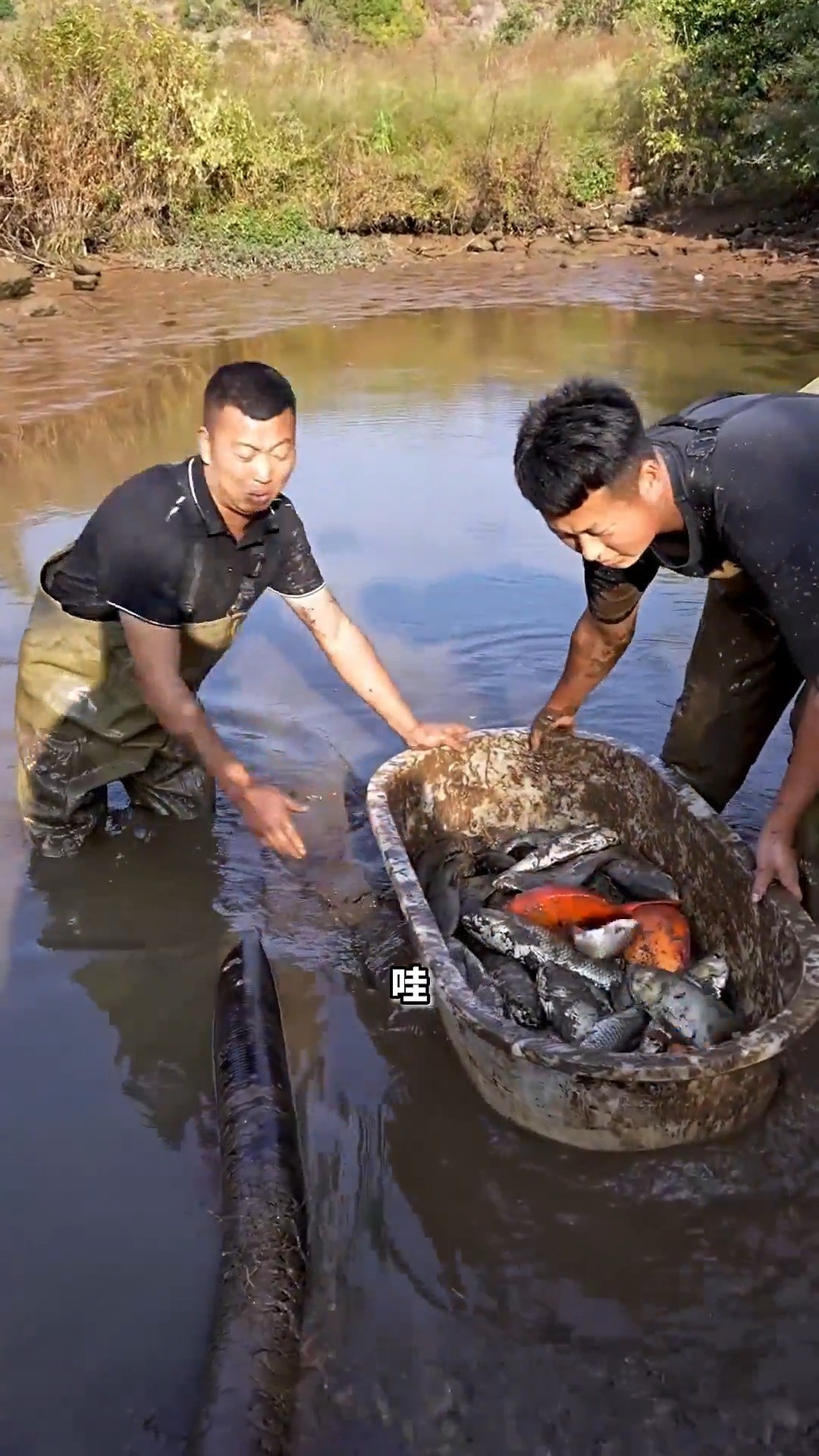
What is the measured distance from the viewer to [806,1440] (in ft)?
7.77

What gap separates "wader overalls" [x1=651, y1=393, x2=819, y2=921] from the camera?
12.3 feet

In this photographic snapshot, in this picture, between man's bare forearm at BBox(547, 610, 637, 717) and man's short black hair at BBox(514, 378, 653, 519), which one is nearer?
man's short black hair at BBox(514, 378, 653, 519)

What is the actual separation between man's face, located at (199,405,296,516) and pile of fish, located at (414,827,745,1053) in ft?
Result: 4.52

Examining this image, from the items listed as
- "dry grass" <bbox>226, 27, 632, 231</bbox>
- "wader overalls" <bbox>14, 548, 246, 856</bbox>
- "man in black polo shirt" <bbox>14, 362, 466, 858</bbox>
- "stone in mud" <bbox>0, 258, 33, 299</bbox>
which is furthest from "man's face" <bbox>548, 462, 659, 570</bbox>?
"dry grass" <bbox>226, 27, 632, 231</bbox>

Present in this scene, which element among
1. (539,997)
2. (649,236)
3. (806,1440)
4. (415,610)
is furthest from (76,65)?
(806,1440)

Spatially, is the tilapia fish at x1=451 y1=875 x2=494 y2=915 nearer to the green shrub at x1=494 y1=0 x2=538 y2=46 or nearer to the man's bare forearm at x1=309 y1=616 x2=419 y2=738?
the man's bare forearm at x1=309 y1=616 x2=419 y2=738

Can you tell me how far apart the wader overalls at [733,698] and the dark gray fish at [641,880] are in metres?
0.34

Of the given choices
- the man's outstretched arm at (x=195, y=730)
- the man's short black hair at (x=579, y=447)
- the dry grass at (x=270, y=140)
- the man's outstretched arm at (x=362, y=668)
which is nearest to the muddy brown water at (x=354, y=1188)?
the man's outstretched arm at (x=362, y=668)

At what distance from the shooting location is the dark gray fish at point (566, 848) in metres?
3.92

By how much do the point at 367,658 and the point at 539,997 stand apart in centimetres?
155

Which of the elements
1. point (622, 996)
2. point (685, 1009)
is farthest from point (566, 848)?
point (685, 1009)

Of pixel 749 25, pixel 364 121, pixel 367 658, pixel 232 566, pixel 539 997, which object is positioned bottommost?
pixel 539 997

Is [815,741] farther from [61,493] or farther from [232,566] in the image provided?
[61,493]

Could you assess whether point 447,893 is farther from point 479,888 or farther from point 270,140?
point 270,140
